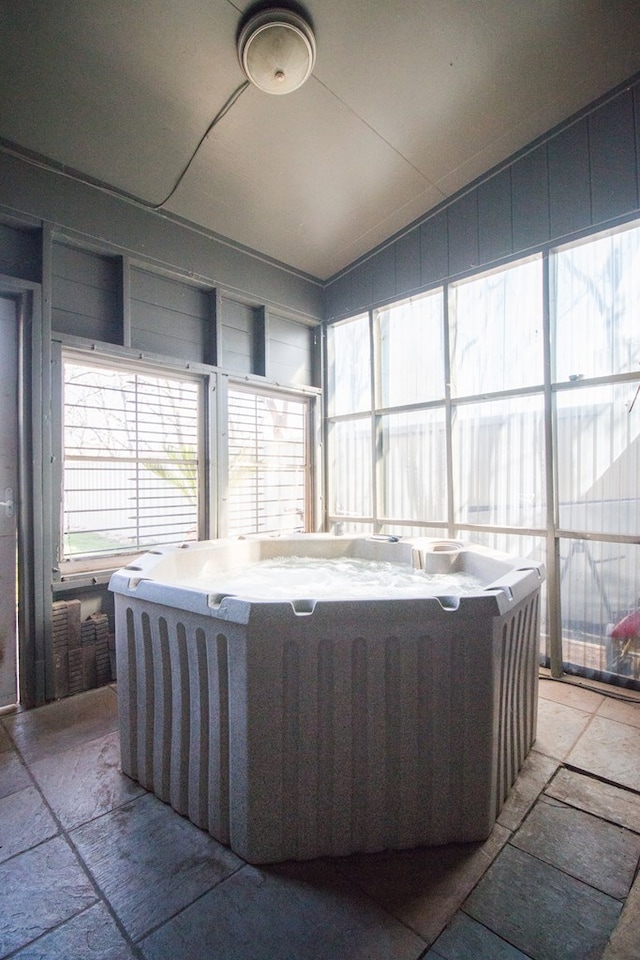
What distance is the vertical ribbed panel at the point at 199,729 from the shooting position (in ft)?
4.28

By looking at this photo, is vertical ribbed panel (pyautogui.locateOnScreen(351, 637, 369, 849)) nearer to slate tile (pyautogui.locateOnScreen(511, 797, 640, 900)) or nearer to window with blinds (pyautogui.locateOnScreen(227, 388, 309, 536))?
slate tile (pyautogui.locateOnScreen(511, 797, 640, 900))

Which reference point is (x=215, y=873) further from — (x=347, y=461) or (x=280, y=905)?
(x=347, y=461)

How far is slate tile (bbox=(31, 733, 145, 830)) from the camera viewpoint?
1.44 meters

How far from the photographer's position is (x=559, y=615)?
8.13ft

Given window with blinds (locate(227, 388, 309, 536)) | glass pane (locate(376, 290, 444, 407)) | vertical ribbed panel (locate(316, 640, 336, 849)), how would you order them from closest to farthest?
vertical ribbed panel (locate(316, 640, 336, 849))
glass pane (locate(376, 290, 444, 407))
window with blinds (locate(227, 388, 309, 536))

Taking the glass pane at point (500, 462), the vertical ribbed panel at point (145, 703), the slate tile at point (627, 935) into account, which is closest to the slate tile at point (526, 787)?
the slate tile at point (627, 935)

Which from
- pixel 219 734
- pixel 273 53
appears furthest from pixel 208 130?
pixel 219 734

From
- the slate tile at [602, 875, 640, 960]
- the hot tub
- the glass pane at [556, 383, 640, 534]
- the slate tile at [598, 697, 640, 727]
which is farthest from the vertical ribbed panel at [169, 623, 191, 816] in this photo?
the glass pane at [556, 383, 640, 534]

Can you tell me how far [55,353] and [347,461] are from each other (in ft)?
7.00

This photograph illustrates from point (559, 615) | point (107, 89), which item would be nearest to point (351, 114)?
point (107, 89)

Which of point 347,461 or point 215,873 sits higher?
point 347,461

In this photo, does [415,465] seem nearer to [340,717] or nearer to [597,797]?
[597,797]

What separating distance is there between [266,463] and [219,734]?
2.26 m

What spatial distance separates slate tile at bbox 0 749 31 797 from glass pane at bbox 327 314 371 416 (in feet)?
9.26
